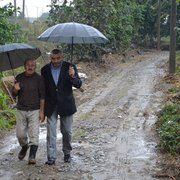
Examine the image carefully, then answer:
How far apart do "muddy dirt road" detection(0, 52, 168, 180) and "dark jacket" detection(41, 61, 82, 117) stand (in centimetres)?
91

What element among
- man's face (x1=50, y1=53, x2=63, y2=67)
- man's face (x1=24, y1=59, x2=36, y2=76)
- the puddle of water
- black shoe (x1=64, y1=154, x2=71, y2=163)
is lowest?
the puddle of water

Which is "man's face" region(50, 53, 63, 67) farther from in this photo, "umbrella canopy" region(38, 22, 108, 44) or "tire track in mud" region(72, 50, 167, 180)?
"tire track in mud" region(72, 50, 167, 180)

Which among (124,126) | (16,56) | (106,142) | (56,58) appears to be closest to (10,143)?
(106,142)

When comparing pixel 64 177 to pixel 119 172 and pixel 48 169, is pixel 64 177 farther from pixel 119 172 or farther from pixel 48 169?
pixel 119 172

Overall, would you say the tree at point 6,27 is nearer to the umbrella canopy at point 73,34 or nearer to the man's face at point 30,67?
the umbrella canopy at point 73,34

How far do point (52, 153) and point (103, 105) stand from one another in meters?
6.85

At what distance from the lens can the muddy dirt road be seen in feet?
20.7

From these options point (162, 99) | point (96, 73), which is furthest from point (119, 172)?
point (96, 73)

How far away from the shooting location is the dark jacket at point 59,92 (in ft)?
21.4

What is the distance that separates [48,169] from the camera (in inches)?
253

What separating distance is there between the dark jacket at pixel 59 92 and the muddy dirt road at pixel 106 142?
3.00 ft

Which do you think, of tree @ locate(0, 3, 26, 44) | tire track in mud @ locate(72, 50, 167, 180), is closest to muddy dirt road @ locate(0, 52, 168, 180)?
tire track in mud @ locate(72, 50, 167, 180)

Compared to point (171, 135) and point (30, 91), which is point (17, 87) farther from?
point (171, 135)

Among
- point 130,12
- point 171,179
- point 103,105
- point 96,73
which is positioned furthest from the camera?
point 130,12
